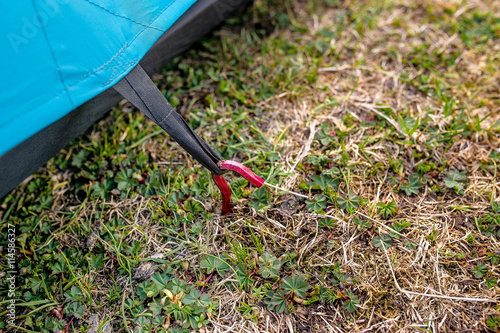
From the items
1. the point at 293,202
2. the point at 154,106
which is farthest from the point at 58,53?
the point at 293,202

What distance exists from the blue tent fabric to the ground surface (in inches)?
20.8

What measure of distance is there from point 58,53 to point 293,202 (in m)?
0.98

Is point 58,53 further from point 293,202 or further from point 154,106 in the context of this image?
point 293,202

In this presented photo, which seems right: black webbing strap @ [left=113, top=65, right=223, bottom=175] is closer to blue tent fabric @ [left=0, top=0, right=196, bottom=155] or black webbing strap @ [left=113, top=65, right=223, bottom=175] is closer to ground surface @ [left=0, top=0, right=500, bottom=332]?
blue tent fabric @ [left=0, top=0, right=196, bottom=155]

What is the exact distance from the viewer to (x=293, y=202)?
4.62 feet

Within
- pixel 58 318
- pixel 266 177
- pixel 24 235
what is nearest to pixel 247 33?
pixel 266 177

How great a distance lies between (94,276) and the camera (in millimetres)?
1296

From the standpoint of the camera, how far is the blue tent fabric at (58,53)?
3.11ft

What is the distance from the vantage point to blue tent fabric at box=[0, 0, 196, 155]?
0.95 m

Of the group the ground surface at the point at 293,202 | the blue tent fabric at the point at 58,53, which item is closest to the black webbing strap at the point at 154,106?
the blue tent fabric at the point at 58,53

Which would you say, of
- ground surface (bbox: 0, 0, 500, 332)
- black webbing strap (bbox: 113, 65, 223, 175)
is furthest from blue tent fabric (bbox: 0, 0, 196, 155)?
ground surface (bbox: 0, 0, 500, 332)

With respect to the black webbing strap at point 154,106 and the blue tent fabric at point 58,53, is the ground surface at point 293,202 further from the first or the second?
the blue tent fabric at point 58,53

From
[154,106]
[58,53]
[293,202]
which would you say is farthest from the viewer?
[293,202]

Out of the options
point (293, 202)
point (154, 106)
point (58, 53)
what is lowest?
point (293, 202)
